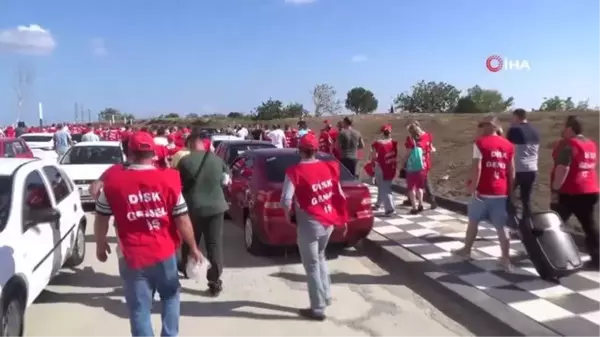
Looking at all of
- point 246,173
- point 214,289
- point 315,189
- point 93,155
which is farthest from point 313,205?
point 93,155

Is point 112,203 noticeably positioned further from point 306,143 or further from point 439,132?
point 439,132

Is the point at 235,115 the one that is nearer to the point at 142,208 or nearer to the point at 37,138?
the point at 37,138

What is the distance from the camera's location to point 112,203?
150 inches

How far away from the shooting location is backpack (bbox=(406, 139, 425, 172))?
10.1m

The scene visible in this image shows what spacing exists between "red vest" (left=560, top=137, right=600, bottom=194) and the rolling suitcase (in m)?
0.59

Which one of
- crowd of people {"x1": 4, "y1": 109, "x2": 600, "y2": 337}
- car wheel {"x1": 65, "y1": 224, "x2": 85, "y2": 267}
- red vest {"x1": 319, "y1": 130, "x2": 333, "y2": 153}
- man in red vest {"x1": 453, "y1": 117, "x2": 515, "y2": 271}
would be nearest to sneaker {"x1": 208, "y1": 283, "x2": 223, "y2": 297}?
crowd of people {"x1": 4, "y1": 109, "x2": 600, "y2": 337}

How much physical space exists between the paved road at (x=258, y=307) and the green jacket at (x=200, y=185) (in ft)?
3.16

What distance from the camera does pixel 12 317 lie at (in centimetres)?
439

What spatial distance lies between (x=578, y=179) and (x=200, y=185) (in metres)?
4.16

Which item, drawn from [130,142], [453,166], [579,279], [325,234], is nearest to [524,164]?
[579,279]

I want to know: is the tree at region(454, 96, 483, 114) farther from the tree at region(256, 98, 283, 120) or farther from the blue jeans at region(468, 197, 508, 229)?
the blue jeans at region(468, 197, 508, 229)

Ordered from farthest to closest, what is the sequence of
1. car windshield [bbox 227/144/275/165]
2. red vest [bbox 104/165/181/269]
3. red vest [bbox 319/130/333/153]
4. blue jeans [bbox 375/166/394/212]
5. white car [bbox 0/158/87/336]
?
red vest [bbox 319/130/333/153]
car windshield [bbox 227/144/275/165]
blue jeans [bbox 375/166/394/212]
white car [bbox 0/158/87/336]
red vest [bbox 104/165/181/269]

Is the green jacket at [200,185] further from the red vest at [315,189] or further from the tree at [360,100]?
the tree at [360,100]

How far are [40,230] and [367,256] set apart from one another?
446cm
